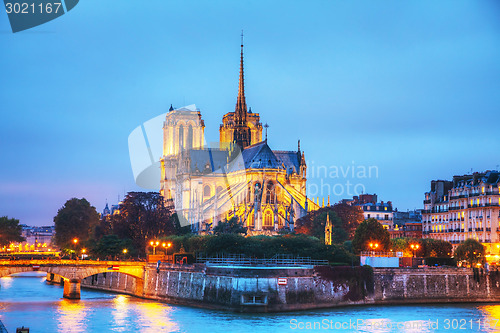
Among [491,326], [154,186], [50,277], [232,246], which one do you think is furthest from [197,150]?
[491,326]

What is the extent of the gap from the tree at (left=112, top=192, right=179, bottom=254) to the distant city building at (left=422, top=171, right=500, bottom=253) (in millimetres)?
27752

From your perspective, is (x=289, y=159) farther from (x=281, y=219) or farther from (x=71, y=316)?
(x=71, y=316)

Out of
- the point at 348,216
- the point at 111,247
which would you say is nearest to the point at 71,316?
the point at 111,247

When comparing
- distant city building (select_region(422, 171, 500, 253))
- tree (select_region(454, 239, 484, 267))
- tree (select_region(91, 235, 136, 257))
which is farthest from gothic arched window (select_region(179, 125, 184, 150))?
tree (select_region(454, 239, 484, 267))

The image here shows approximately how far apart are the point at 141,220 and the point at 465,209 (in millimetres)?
31477

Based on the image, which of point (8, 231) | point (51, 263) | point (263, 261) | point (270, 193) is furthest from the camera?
point (8, 231)

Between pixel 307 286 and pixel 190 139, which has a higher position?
pixel 190 139

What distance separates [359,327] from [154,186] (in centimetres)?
9720

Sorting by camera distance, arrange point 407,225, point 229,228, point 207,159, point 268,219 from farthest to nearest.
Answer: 1. point 207,159
2. point 268,219
3. point 407,225
4. point 229,228

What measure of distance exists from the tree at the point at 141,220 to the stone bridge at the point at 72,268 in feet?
68.3

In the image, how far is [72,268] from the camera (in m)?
57.1

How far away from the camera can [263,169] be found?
107500 millimetres

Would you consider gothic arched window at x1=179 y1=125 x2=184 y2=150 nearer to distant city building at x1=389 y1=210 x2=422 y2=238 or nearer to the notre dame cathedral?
the notre dame cathedral

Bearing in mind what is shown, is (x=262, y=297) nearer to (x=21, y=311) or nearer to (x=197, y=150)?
(x=21, y=311)
